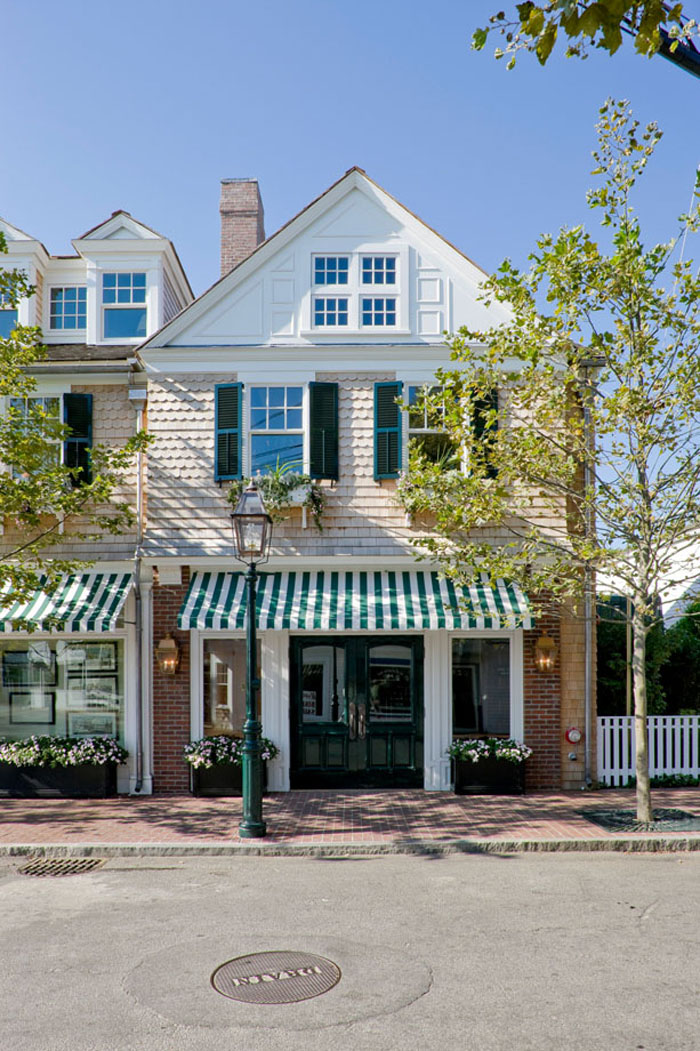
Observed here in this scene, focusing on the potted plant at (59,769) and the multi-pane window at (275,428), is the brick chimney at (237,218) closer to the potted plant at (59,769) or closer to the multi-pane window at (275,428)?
the multi-pane window at (275,428)

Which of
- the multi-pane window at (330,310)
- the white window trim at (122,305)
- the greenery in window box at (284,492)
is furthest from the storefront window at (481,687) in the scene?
the white window trim at (122,305)

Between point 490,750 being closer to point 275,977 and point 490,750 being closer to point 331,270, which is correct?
point 275,977

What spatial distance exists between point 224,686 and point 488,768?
4.32 meters

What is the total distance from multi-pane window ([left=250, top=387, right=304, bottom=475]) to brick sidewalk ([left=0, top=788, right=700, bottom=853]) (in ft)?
17.1

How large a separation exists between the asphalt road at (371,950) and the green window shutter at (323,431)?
19.4 feet

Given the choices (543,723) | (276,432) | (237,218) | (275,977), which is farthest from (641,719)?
(237,218)

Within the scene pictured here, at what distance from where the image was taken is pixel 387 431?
13781mm

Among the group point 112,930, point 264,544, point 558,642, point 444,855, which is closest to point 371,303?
point 264,544

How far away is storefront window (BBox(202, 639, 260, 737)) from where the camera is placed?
45.5 ft

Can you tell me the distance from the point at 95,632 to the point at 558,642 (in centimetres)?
738

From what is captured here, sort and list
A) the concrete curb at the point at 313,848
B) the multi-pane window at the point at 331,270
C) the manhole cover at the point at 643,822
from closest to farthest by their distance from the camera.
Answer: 1. the concrete curb at the point at 313,848
2. the manhole cover at the point at 643,822
3. the multi-pane window at the point at 331,270

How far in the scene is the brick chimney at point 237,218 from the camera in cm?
1723

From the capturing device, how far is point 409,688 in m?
14.0

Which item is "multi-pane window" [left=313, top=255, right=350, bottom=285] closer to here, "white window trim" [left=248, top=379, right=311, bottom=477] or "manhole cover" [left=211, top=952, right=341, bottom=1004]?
"white window trim" [left=248, top=379, right=311, bottom=477]
